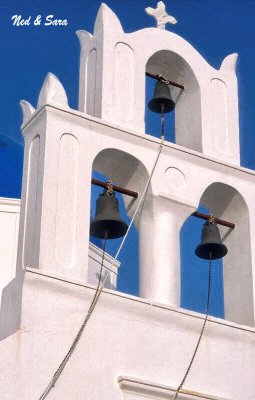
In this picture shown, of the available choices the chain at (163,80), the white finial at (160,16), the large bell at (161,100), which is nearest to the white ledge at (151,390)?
the large bell at (161,100)

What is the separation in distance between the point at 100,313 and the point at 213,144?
2343 millimetres

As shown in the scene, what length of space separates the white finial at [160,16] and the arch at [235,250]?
168 cm

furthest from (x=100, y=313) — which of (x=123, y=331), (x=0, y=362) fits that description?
(x=0, y=362)

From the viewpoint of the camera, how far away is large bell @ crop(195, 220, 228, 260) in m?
12.0

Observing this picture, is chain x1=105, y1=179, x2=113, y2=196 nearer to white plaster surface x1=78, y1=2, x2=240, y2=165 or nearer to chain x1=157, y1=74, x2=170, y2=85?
white plaster surface x1=78, y1=2, x2=240, y2=165

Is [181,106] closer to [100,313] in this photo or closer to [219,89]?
[219,89]

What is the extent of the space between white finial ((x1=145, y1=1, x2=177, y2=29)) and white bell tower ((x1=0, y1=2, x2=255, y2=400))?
11 centimetres

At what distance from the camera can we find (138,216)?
39.3 feet

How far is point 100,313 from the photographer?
10.9 metres

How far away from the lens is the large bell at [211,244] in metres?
12.0

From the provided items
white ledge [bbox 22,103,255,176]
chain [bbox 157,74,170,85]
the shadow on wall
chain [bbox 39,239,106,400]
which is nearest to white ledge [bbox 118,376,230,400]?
chain [bbox 39,239,106,400]

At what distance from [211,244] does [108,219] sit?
96cm

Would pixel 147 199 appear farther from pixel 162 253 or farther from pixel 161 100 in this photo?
pixel 161 100

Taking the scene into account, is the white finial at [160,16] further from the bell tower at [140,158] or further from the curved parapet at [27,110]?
the curved parapet at [27,110]
